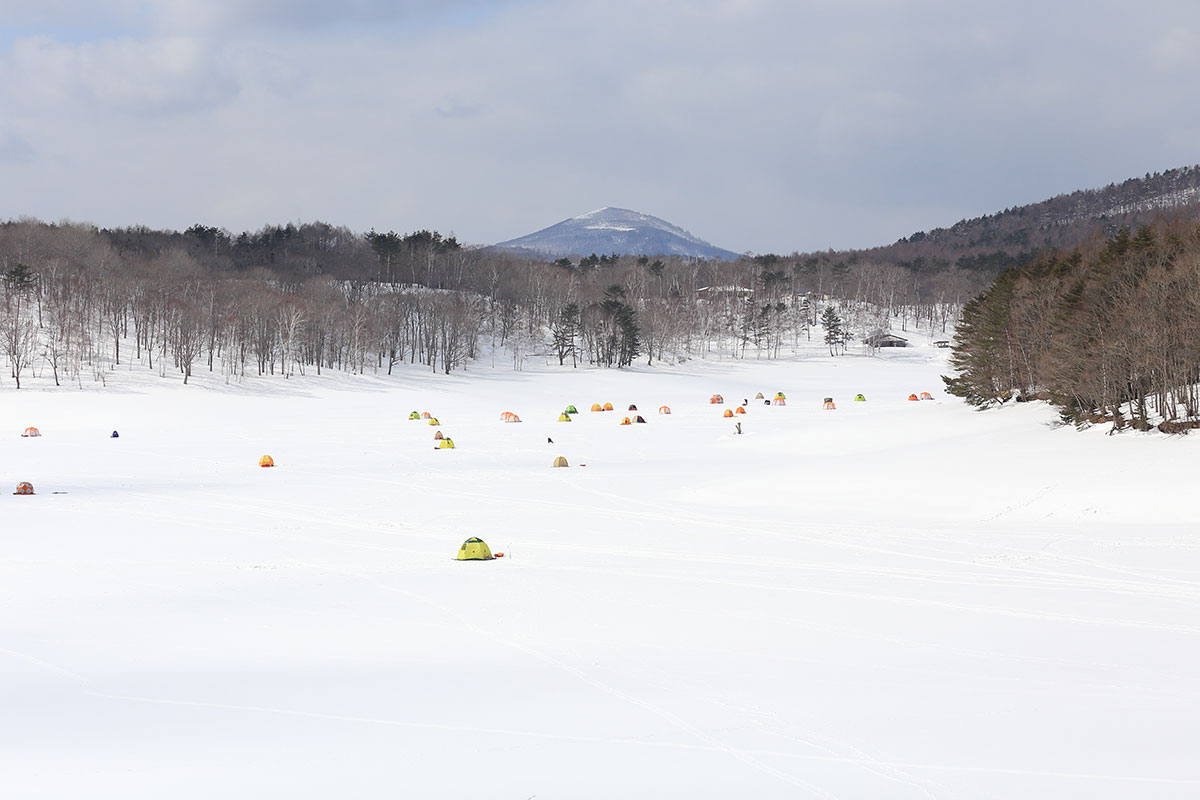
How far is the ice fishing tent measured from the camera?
15750 mm

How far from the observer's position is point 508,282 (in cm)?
12788

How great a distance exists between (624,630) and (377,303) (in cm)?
9363

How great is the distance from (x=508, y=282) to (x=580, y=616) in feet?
388

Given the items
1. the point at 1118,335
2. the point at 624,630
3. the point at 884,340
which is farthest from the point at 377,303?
the point at 624,630

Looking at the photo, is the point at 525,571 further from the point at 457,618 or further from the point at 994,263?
the point at 994,263

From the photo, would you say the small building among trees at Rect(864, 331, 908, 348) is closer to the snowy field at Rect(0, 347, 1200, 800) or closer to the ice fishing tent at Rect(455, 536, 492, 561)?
the snowy field at Rect(0, 347, 1200, 800)

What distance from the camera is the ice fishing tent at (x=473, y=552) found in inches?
620

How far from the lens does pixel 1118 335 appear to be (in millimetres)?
26156

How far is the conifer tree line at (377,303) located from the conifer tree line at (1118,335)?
60.0 m

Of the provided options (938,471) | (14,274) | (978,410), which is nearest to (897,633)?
(938,471)

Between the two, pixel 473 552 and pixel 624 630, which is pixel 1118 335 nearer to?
pixel 473 552

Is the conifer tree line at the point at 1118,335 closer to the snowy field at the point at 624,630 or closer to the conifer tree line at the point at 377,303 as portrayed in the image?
the snowy field at the point at 624,630

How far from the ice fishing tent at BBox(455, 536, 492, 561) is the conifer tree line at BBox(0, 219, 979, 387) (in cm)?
6130

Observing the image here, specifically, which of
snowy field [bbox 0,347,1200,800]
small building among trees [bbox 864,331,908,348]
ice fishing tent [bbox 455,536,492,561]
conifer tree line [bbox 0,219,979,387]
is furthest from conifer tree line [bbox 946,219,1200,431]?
small building among trees [bbox 864,331,908,348]
